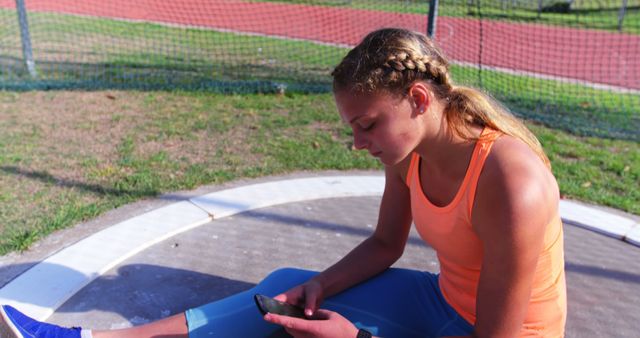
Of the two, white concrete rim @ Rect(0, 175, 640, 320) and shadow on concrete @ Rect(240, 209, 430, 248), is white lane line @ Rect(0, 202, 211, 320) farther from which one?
shadow on concrete @ Rect(240, 209, 430, 248)

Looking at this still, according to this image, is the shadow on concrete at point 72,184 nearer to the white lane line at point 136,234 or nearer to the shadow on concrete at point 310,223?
the white lane line at point 136,234

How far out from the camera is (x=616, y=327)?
2686 mm

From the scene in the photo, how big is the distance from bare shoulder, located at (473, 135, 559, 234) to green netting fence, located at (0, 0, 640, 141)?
10.2 ft

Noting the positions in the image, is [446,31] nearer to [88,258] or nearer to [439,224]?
[88,258]

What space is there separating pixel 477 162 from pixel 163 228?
81.5 inches

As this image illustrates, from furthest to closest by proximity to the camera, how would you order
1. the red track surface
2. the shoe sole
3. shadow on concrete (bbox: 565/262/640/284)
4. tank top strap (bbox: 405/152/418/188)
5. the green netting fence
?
the red track surface → the green netting fence → shadow on concrete (bbox: 565/262/640/284) → tank top strap (bbox: 405/152/418/188) → the shoe sole

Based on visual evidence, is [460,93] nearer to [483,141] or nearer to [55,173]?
[483,141]

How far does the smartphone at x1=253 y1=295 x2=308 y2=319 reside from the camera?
189 cm

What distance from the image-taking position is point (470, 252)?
184 centimetres

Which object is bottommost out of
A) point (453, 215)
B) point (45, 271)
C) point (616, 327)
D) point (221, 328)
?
point (616, 327)

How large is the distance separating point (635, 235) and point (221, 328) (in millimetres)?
2631

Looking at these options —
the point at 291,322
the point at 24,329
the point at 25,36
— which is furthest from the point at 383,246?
the point at 25,36

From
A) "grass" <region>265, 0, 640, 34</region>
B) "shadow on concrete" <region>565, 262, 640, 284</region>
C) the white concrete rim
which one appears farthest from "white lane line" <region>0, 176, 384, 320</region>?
"grass" <region>265, 0, 640, 34</region>

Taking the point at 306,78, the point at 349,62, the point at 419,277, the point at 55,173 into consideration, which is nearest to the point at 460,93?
the point at 349,62
